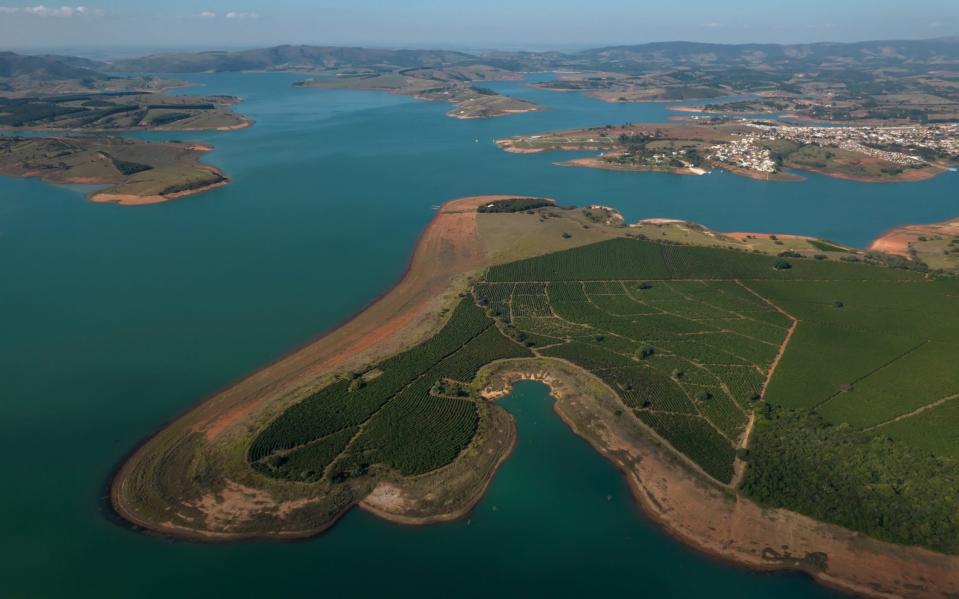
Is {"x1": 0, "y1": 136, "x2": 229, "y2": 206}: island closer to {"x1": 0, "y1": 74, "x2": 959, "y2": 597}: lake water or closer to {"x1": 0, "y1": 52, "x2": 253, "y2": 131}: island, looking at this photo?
{"x1": 0, "y1": 74, "x2": 959, "y2": 597}: lake water

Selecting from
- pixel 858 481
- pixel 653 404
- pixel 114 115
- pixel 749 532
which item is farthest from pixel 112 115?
pixel 858 481

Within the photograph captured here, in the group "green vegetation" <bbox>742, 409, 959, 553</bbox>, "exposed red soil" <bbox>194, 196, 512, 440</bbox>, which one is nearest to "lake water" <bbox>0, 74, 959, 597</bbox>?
"exposed red soil" <bbox>194, 196, 512, 440</bbox>

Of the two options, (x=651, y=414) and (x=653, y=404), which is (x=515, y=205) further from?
(x=651, y=414)

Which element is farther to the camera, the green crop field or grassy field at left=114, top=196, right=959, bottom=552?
the green crop field

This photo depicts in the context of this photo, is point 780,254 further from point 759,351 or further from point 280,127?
point 280,127

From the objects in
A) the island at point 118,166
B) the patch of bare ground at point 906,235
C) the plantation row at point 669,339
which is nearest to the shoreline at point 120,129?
the island at point 118,166

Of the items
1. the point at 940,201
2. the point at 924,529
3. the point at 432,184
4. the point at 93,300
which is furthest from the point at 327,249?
the point at 940,201
